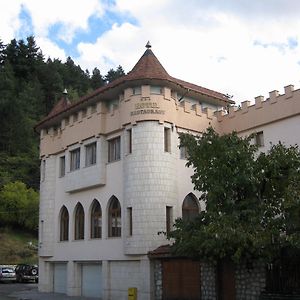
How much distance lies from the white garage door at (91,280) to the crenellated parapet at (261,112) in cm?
945

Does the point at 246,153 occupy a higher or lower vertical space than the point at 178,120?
lower

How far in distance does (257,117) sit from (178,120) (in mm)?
3697

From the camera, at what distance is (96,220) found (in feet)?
90.7

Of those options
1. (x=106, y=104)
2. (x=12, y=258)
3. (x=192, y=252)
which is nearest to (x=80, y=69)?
(x=12, y=258)

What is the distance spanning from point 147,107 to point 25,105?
63.3 meters

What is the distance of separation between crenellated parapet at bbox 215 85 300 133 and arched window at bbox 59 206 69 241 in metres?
9.96

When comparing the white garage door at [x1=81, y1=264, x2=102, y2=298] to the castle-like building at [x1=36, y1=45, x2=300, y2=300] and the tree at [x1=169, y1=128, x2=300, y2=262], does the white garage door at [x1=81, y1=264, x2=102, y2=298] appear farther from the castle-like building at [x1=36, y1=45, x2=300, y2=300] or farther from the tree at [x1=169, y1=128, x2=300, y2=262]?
the tree at [x1=169, y1=128, x2=300, y2=262]

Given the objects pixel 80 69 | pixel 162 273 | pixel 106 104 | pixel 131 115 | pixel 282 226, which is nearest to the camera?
pixel 282 226

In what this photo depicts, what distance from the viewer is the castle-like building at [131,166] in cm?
2394

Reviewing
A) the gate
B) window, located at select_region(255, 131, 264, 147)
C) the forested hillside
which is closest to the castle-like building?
window, located at select_region(255, 131, 264, 147)

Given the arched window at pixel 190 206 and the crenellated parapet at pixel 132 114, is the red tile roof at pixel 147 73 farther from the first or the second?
the arched window at pixel 190 206

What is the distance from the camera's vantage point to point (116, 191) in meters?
25.9

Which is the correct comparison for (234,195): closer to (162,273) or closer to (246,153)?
(246,153)

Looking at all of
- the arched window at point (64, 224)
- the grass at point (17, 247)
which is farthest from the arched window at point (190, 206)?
the grass at point (17, 247)
